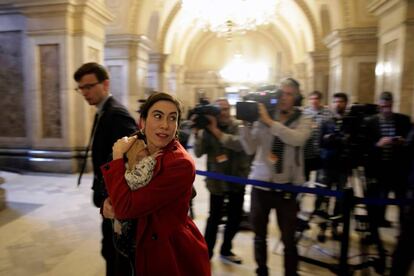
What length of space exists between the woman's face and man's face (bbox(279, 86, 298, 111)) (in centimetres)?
124

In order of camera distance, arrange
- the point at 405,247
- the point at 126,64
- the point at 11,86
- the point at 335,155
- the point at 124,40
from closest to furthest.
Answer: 1. the point at 405,247
2. the point at 335,155
3. the point at 11,86
4. the point at 124,40
5. the point at 126,64

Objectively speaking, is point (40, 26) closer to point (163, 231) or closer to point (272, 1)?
point (272, 1)

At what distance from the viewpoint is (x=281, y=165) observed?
243cm

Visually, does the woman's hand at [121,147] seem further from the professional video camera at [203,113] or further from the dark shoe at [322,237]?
the dark shoe at [322,237]

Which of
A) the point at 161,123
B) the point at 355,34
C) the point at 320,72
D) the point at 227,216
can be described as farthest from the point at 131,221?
the point at 320,72

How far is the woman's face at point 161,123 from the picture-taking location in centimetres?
135

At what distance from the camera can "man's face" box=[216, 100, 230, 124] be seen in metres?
3.13

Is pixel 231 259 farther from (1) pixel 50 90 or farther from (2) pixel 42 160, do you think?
(1) pixel 50 90

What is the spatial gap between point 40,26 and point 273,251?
6.75 meters

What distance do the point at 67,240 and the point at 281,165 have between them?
2626 millimetres

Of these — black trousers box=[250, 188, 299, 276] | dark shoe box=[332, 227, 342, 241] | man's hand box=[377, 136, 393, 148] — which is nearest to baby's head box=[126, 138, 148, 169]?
black trousers box=[250, 188, 299, 276]

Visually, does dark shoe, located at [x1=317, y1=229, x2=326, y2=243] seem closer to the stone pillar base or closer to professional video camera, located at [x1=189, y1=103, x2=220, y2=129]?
professional video camera, located at [x1=189, y1=103, x2=220, y2=129]

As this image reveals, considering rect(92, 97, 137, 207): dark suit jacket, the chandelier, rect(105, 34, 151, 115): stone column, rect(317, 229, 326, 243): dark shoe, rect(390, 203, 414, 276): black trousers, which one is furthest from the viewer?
rect(105, 34, 151, 115): stone column

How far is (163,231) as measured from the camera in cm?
135
